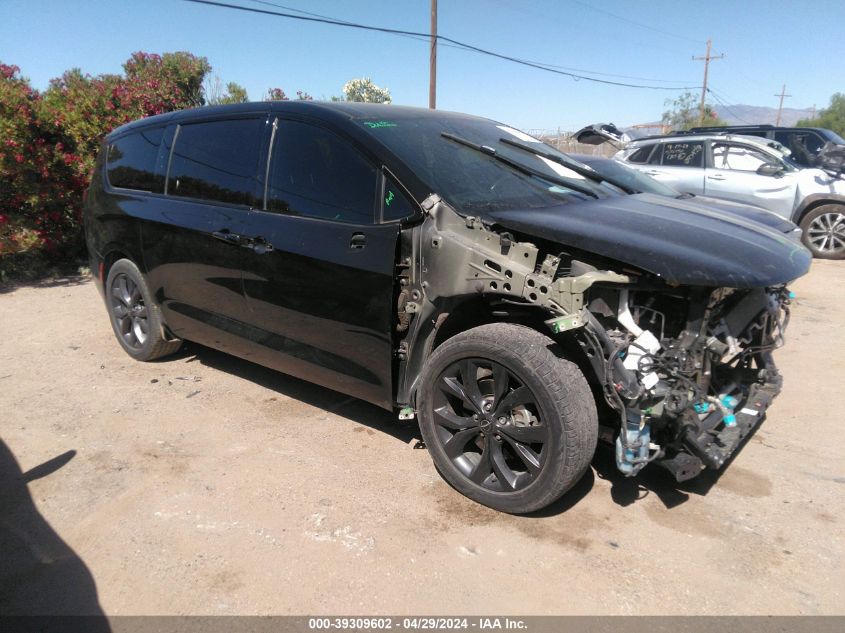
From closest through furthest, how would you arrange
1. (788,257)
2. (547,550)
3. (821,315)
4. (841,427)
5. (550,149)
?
1. (547,550)
2. (788,257)
3. (841,427)
4. (550,149)
5. (821,315)

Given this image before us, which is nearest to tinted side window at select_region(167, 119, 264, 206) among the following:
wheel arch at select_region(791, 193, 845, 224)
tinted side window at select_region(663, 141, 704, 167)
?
tinted side window at select_region(663, 141, 704, 167)

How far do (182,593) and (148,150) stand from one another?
3.26 meters

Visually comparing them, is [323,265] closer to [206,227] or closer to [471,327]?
[471,327]

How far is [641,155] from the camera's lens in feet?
33.4

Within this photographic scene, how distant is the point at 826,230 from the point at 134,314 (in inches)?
Result: 361

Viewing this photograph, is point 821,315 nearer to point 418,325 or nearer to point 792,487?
point 792,487

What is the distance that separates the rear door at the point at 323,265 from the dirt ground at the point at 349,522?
565mm

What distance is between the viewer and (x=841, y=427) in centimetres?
387

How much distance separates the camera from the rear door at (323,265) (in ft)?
10.5

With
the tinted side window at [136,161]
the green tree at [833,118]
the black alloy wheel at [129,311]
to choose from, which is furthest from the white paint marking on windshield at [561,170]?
the green tree at [833,118]

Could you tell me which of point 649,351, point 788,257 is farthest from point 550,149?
point 649,351

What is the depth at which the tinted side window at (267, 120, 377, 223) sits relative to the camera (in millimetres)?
3258

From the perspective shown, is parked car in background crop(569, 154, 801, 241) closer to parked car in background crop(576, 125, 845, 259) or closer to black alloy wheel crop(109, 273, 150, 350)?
parked car in background crop(576, 125, 845, 259)

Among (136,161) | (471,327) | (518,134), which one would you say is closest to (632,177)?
(518,134)
